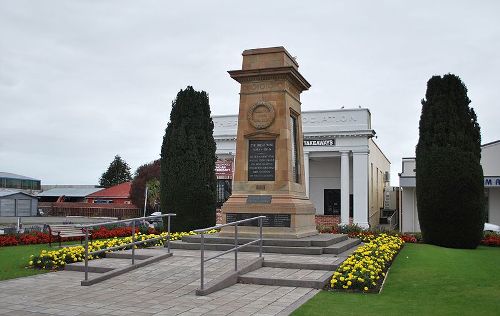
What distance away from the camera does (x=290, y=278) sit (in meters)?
9.16

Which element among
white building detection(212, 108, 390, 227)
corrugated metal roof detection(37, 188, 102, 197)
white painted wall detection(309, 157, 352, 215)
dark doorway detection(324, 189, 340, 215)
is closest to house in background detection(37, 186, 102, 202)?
corrugated metal roof detection(37, 188, 102, 197)

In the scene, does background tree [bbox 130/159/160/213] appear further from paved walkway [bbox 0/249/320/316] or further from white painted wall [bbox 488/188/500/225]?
paved walkway [bbox 0/249/320/316]

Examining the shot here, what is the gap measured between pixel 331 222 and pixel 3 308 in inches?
1042

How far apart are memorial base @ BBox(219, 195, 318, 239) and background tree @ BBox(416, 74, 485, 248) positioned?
5530 mm

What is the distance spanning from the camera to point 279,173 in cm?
1338

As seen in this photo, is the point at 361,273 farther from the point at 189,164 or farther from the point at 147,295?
the point at 189,164

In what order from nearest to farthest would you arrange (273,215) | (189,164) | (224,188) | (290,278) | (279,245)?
(290,278)
(279,245)
(273,215)
(189,164)
(224,188)

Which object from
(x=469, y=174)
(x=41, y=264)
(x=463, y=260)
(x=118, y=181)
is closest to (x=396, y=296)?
(x=463, y=260)

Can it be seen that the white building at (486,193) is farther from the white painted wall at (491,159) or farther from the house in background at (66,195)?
the house in background at (66,195)

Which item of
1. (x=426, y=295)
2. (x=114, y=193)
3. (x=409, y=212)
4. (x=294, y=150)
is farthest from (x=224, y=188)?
(x=114, y=193)

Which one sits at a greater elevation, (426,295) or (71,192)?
(71,192)

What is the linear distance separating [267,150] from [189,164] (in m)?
7.09

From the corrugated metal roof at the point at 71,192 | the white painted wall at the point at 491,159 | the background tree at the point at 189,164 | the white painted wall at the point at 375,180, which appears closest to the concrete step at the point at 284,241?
the background tree at the point at 189,164

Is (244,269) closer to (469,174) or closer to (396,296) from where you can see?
(396,296)
